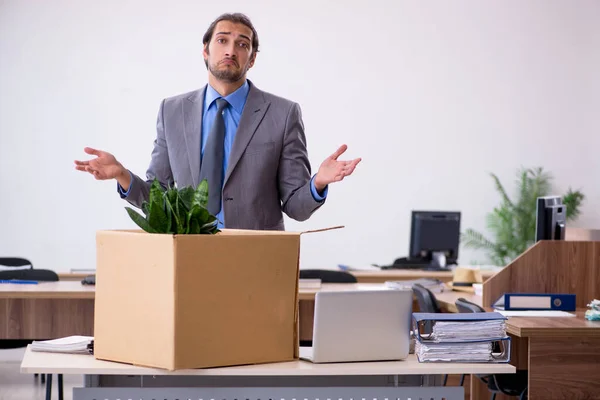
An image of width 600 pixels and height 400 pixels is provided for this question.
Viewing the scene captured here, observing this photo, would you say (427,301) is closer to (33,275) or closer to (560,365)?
(560,365)

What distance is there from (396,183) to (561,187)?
74.0 inches

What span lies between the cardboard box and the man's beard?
808 millimetres

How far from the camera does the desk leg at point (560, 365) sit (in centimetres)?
304

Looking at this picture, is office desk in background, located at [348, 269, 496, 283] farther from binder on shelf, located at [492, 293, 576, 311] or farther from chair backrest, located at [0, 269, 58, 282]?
chair backrest, located at [0, 269, 58, 282]

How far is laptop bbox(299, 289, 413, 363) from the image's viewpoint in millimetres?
1854

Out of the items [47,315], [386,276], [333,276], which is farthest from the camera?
[386,276]

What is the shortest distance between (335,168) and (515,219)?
7294 mm

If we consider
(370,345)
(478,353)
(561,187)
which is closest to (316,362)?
(370,345)

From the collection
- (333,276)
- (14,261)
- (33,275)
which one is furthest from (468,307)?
(14,261)

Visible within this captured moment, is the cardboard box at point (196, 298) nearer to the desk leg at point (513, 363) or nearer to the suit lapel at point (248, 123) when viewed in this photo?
the suit lapel at point (248, 123)

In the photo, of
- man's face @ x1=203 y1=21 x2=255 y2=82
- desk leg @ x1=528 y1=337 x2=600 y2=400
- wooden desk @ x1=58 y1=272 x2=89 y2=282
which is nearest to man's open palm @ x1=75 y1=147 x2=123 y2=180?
man's face @ x1=203 y1=21 x2=255 y2=82

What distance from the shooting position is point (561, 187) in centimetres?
941

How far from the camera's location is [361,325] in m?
1.89

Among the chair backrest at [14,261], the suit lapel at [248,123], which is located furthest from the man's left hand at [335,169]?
the chair backrest at [14,261]
